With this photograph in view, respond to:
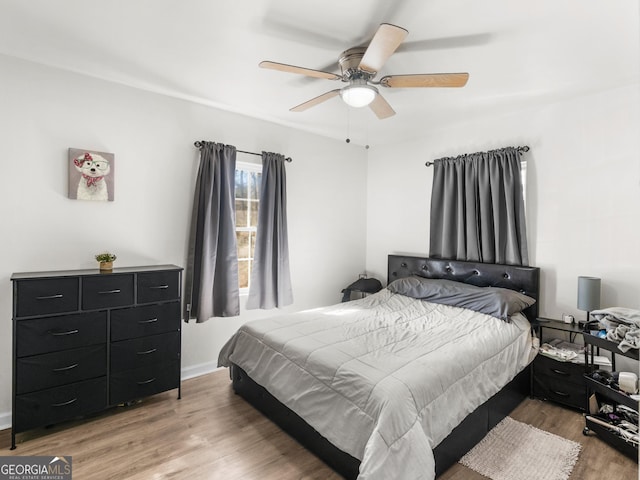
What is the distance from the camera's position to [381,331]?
261 cm

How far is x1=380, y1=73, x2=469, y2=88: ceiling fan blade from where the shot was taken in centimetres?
204

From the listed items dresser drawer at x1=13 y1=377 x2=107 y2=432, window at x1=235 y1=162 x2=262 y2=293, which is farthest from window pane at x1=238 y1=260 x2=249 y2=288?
dresser drawer at x1=13 y1=377 x2=107 y2=432

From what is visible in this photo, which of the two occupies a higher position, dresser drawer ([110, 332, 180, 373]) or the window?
the window

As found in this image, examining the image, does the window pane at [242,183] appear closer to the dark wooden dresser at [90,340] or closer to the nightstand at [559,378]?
the dark wooden dresser at [90,340]

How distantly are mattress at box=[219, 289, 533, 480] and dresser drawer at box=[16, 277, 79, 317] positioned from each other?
1.23 m

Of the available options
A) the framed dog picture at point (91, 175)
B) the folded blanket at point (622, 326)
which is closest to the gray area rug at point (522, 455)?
the folded blanket at point (622, 326)

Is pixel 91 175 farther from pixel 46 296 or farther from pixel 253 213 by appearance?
pixel 253 213

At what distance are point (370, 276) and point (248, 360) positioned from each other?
264 centimetres

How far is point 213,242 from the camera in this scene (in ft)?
10.7

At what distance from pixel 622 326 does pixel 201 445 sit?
2939 millimetres

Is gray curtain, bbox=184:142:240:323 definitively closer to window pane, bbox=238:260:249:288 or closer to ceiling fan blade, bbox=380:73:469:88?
window pane, bbox=238:260:249:288

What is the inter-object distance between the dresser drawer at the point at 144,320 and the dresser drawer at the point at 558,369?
3096 mm

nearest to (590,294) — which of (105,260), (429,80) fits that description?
(429,80)

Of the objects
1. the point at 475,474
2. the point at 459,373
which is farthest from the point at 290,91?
the point at 475,474
